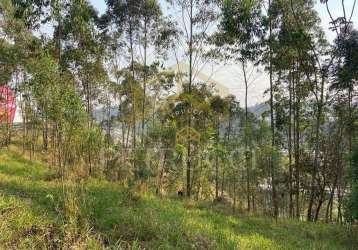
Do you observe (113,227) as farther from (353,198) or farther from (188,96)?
(188,96)

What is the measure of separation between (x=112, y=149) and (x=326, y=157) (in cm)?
1003

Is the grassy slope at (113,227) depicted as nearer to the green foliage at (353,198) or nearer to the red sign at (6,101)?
the green foliage at (353,198)

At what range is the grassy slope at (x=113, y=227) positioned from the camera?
4.53m

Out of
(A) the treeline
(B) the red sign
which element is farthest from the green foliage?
(B) the red sign

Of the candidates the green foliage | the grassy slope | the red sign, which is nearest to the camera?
the grassy slope

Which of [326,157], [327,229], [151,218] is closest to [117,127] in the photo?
[326,157]

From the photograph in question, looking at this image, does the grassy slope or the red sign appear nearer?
the grassy slope

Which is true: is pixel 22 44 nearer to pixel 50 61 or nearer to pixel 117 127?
pixel 50 61

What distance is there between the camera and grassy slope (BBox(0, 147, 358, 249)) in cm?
453

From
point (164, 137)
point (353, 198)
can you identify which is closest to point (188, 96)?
point (164, 137)

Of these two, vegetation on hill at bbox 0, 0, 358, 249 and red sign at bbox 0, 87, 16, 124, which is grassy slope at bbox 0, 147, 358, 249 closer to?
vegetation on hill at bbox 0, 0, 358, 249

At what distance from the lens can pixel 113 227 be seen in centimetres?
563

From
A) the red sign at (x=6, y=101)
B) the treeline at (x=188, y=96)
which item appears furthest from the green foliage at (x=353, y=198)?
the red sign at (x=6, y=101)

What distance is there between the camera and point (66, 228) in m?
4.70
